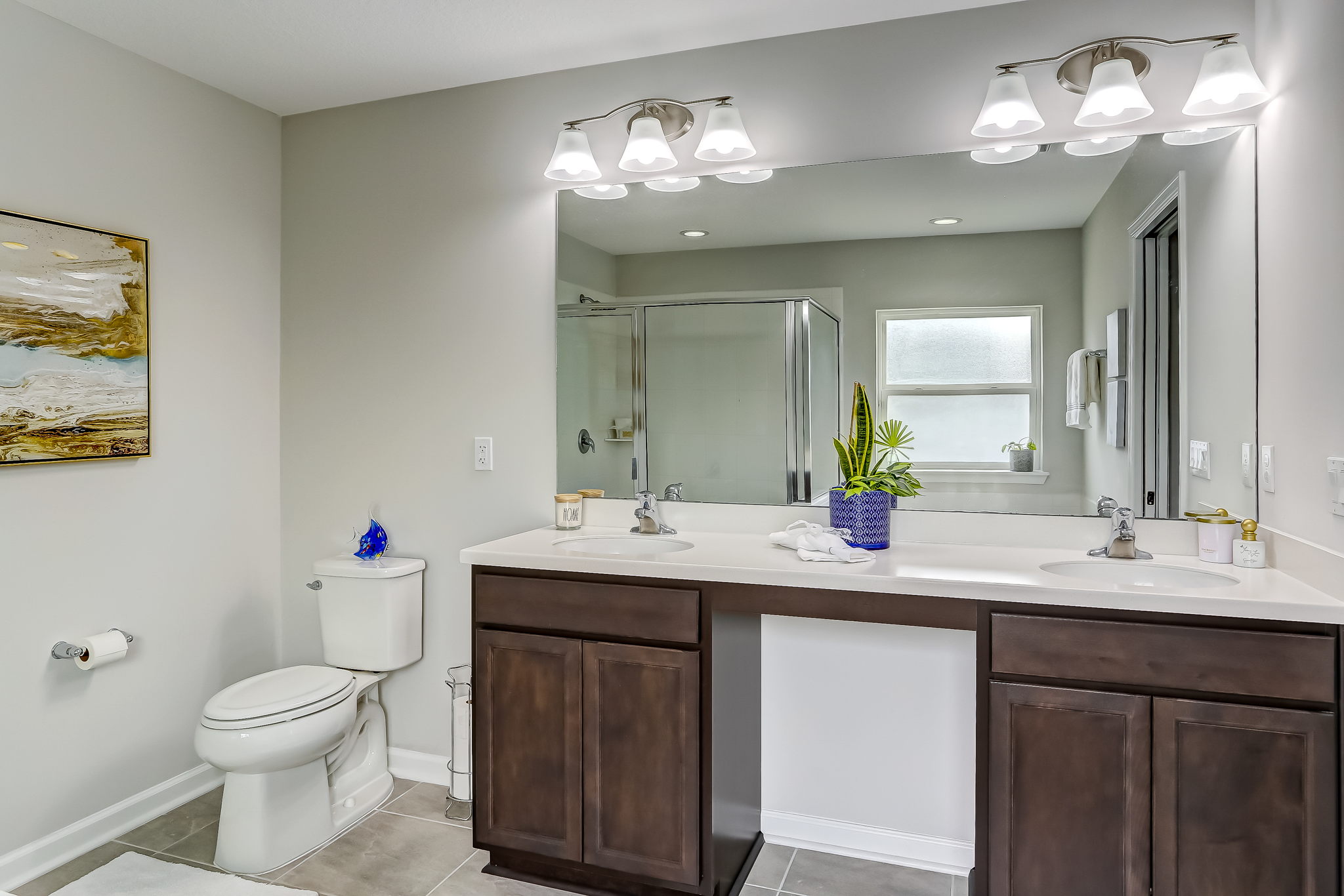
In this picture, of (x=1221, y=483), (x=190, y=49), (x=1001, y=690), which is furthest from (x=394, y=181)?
(x=1221, y=483)

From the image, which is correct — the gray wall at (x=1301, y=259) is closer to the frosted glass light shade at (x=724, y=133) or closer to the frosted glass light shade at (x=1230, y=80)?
the frosted glass light shade at (x=1230, y=80)

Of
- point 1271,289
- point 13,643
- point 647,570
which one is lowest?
point 13,643

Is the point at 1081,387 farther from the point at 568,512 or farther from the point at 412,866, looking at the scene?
the point at 412,866

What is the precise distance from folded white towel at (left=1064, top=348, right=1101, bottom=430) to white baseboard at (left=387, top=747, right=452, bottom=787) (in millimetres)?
2270

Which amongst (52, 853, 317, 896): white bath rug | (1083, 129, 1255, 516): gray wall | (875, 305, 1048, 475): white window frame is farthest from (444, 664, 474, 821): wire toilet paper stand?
(1083, 129, 1255, 516): gray wall

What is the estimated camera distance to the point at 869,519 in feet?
7.00

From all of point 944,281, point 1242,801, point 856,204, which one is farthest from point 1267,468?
point 856,204

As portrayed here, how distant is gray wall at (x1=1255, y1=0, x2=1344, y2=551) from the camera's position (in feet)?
5.17

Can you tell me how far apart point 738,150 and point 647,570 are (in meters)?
1.27

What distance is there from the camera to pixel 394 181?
2816 mm

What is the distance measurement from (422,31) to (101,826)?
251cm

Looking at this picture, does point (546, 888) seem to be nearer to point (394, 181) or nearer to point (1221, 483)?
point (1221, 483)

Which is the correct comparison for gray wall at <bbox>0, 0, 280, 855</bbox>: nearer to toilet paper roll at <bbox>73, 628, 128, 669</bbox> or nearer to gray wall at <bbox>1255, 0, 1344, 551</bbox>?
toilet paper roll at <bbox>73, 628, 128, 669</bbox>

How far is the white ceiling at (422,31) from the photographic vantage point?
2.18m
